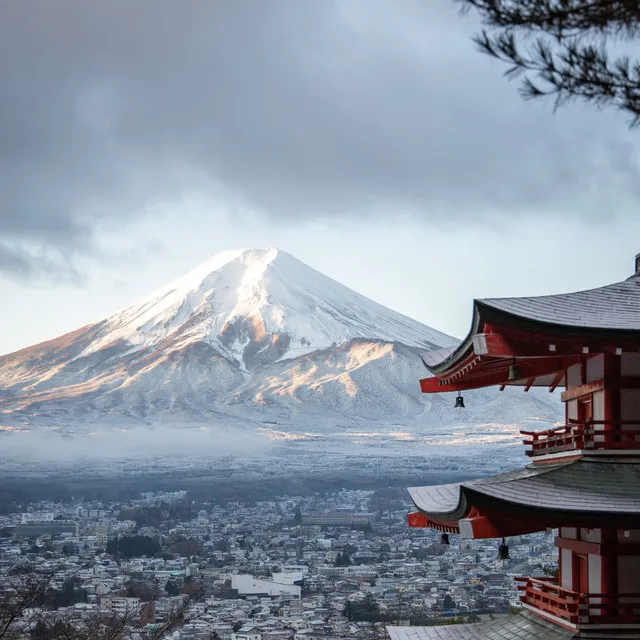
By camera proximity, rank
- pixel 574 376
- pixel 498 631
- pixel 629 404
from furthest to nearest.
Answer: pixel 498 631 < pixel 574 376 < pixel 629 404

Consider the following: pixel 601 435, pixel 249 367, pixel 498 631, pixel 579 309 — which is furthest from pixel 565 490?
pixel 249 367

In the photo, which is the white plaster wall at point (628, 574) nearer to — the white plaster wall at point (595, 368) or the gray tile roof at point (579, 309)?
the white plaster wall at point (595, 368)

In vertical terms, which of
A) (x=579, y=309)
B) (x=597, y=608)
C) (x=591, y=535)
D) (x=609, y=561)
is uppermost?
(x=579, y=309)

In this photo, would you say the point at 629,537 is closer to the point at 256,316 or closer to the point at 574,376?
the point at 574,376

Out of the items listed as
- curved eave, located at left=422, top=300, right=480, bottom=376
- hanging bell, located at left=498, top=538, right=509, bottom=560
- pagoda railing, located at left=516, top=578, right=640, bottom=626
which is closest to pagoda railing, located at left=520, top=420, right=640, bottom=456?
hanging bell, located at left=498, top=538, right=509, bottom=560

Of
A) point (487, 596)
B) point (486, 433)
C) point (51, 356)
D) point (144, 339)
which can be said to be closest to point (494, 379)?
point (487, 596)

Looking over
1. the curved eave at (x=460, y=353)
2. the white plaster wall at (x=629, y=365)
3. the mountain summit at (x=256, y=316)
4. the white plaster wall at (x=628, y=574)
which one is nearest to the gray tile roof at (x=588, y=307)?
the curved eave at (x=460, y=353)

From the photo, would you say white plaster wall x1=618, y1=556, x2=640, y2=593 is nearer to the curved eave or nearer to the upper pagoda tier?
the upper pagoda tier

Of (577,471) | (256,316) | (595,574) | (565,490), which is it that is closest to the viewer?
(565,490)
